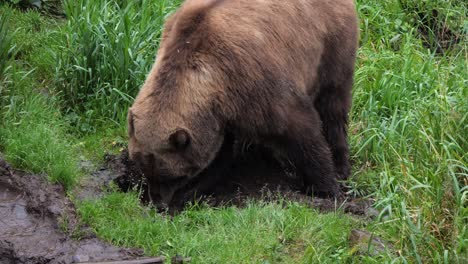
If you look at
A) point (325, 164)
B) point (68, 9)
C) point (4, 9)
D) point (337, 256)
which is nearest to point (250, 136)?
point (325, 164)

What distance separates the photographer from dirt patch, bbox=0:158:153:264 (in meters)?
6.26

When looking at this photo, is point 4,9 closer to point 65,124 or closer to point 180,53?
point 65,124

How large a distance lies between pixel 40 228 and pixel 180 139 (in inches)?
47.2

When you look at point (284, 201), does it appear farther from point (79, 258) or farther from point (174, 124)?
point (79, 258)

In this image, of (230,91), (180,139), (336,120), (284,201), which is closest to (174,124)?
(180,139)

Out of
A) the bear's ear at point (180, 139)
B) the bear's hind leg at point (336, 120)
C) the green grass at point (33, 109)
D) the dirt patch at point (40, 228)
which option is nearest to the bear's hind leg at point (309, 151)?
the bear's hind leg at point (336, 120)

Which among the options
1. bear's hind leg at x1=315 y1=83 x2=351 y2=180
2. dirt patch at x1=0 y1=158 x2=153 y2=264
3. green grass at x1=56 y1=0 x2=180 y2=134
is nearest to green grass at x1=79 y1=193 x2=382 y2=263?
dirt patch at x1=0 y1=158 x2=153 y2=264

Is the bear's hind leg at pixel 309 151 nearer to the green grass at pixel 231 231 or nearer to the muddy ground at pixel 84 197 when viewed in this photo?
the muddy ground at pixel 84 197

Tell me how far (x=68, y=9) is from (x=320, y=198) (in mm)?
3185

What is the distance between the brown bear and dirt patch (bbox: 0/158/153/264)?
0.73 metres

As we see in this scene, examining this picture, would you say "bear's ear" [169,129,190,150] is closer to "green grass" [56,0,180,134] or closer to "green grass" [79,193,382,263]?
"green grass" [79,193,382,263]

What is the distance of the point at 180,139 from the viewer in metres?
6.82

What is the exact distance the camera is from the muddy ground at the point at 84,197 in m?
6.32

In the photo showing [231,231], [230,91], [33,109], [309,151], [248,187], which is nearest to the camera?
[231,231]
